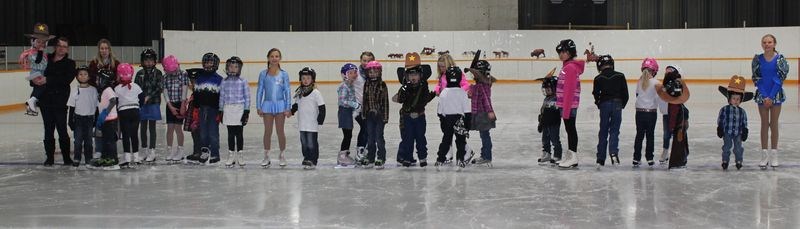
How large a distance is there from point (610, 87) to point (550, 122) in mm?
778

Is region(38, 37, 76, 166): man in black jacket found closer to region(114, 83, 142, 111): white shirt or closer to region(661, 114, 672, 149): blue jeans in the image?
region(114, 83, 142, 111): white shirt

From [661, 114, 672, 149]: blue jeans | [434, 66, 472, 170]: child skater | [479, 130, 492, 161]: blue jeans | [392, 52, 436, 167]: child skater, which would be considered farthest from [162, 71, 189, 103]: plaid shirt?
[661, 114, 672, 149]: blue jeans

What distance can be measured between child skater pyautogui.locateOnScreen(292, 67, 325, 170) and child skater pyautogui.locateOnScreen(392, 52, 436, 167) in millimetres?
846

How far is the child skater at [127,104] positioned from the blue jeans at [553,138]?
444cm

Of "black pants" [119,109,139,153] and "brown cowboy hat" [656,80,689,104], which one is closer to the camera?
"brown cowboy hat" [656,80,689,104]

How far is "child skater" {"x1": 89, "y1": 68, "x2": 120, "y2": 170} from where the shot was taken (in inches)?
369

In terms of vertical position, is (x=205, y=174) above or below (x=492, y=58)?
below

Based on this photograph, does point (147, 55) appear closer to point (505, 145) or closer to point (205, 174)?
point (205, 174)

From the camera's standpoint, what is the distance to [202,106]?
9703 millimetres

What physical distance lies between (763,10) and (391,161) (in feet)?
88.1

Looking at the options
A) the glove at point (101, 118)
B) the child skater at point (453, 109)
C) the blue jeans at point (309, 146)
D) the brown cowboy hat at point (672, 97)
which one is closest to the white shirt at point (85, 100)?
the glove at point (101, 118)

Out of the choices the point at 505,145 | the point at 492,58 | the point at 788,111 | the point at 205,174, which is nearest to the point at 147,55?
the point at 205,174

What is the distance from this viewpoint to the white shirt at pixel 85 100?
945 centimetres

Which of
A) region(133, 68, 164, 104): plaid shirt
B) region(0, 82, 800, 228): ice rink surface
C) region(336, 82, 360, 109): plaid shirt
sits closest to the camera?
region(0, 82, 800, 228): ice rink surface
